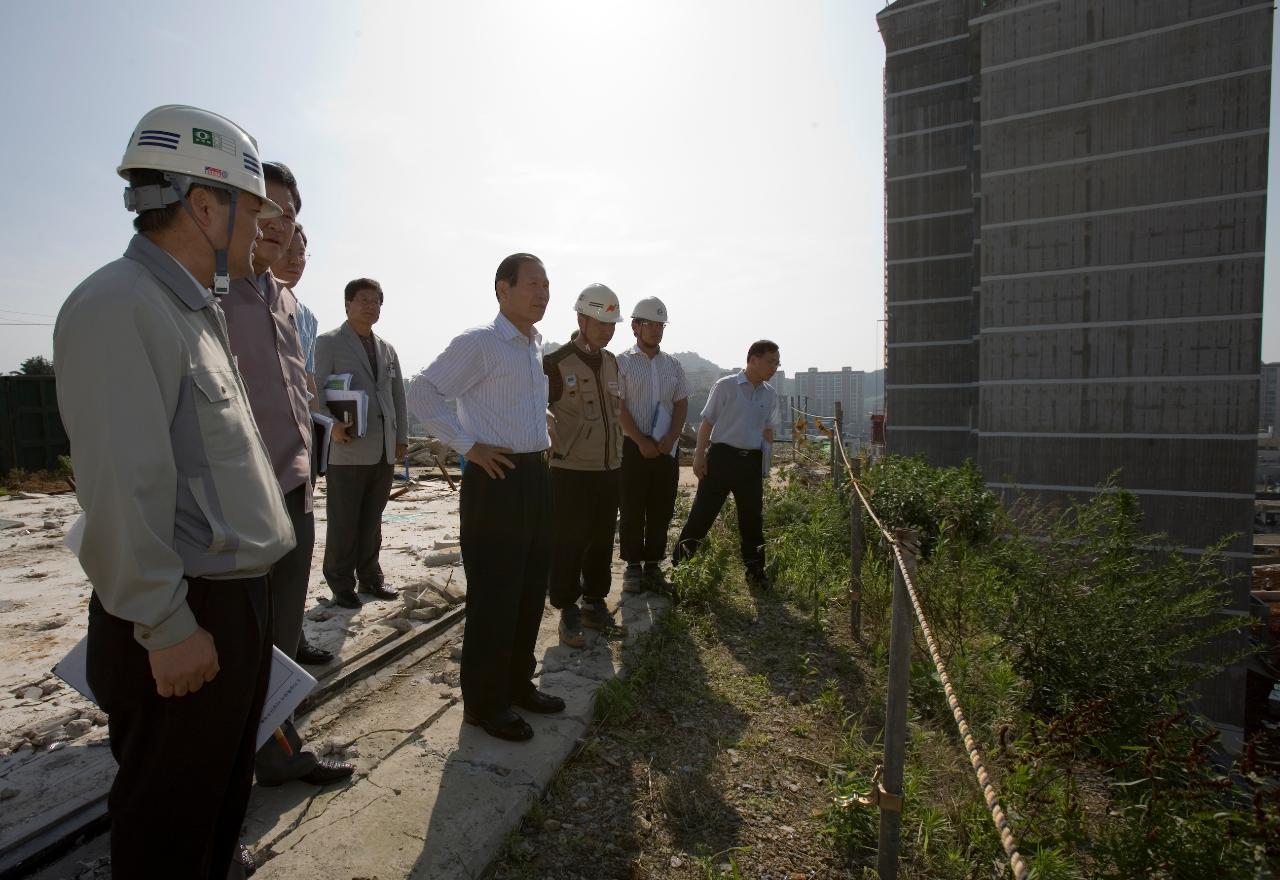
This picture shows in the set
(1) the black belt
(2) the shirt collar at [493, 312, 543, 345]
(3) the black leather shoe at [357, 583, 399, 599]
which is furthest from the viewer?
(1) the black belt

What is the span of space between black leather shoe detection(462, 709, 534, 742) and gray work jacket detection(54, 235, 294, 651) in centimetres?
151

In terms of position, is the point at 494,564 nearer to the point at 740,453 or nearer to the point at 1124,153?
the point at 740,453

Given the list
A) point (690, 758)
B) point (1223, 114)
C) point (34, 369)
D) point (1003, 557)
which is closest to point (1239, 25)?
point (1223, 114)

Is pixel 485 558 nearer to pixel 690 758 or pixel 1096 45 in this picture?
pixel 690 758

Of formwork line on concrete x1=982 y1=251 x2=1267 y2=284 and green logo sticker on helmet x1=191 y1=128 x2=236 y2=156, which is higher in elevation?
formwork line on concrete x1=982 y1=251 x2=1267 y2=284

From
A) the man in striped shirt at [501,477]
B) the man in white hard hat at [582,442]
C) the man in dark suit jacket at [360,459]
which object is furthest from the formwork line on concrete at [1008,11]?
the man in striped shirt at [501,477]

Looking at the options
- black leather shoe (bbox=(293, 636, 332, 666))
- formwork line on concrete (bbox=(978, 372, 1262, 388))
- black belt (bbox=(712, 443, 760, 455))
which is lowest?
black leather shoe (bbox=(293, 636, 332, 666))

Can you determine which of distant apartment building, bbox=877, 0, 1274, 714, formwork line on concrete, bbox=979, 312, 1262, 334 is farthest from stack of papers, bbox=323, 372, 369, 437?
formwork line on concrete, bbox=979, 312, 1262, 334

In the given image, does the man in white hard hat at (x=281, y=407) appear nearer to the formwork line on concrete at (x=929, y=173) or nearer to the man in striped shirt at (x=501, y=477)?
the man in striped shirt at (x=501, y=477)

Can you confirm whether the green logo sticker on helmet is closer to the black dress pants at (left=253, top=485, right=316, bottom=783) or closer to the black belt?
the black dress pants at (left=253, top=485, right=316, bottom=783)

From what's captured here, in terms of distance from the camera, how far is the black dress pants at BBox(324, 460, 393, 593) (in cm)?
412

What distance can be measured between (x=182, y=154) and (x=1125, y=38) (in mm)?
29326

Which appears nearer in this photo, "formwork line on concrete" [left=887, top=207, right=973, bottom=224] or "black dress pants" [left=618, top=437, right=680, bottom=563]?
"black dress pants" [left=618, top=437, right=680, bottom=563]

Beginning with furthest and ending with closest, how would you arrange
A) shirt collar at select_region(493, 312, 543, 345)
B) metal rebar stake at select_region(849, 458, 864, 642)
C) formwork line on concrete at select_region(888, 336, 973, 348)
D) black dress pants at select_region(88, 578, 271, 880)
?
formwork line on concrete at select_region(888, 336, 973, 348)
metal rebar stake at select_region(849, 458, 864, 642)
shirt collar at select_region(493, 312, 543, 345)
black dress pants at select_region(88, 578, 271, 880)
